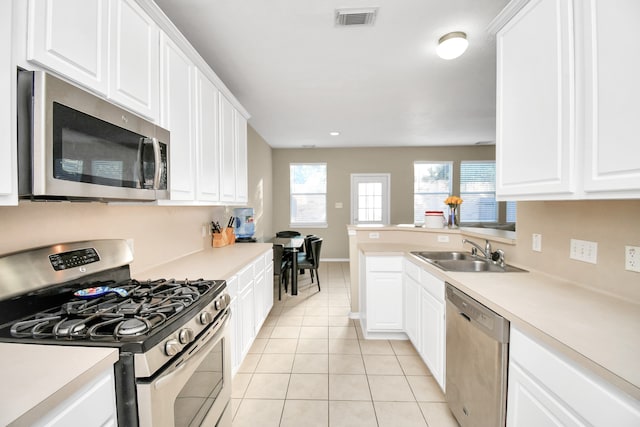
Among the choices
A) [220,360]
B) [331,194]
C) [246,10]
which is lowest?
[220,360]

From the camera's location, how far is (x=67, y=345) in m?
0.89

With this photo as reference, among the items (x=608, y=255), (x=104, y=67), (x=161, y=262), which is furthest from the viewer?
(x=161, y=262)

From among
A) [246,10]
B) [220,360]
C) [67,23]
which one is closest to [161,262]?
[220,360]

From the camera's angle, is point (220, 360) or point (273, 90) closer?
point (220, 360)

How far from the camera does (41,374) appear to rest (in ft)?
2.45

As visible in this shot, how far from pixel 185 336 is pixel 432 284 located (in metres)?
1.62

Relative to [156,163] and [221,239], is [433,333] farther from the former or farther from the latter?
[221,239]

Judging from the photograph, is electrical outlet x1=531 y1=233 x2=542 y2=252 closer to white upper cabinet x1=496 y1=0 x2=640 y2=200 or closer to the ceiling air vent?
white upper cabinet x1=496 y1=0 x2=640 y2=200

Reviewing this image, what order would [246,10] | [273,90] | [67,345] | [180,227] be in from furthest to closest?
1. [273,90]
2. [180,227]
3. [246,10]
4. [67,345]

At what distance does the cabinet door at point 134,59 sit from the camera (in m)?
1.25

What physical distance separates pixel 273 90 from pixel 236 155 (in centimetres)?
95

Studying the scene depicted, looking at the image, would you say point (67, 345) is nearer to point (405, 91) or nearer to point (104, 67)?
point (104, 67)

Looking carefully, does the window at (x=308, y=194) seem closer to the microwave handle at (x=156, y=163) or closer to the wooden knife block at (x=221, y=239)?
the wooden knife block at (x=221, y=239)

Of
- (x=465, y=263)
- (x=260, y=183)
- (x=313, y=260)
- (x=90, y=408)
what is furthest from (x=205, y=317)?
(x=260, y=183)
